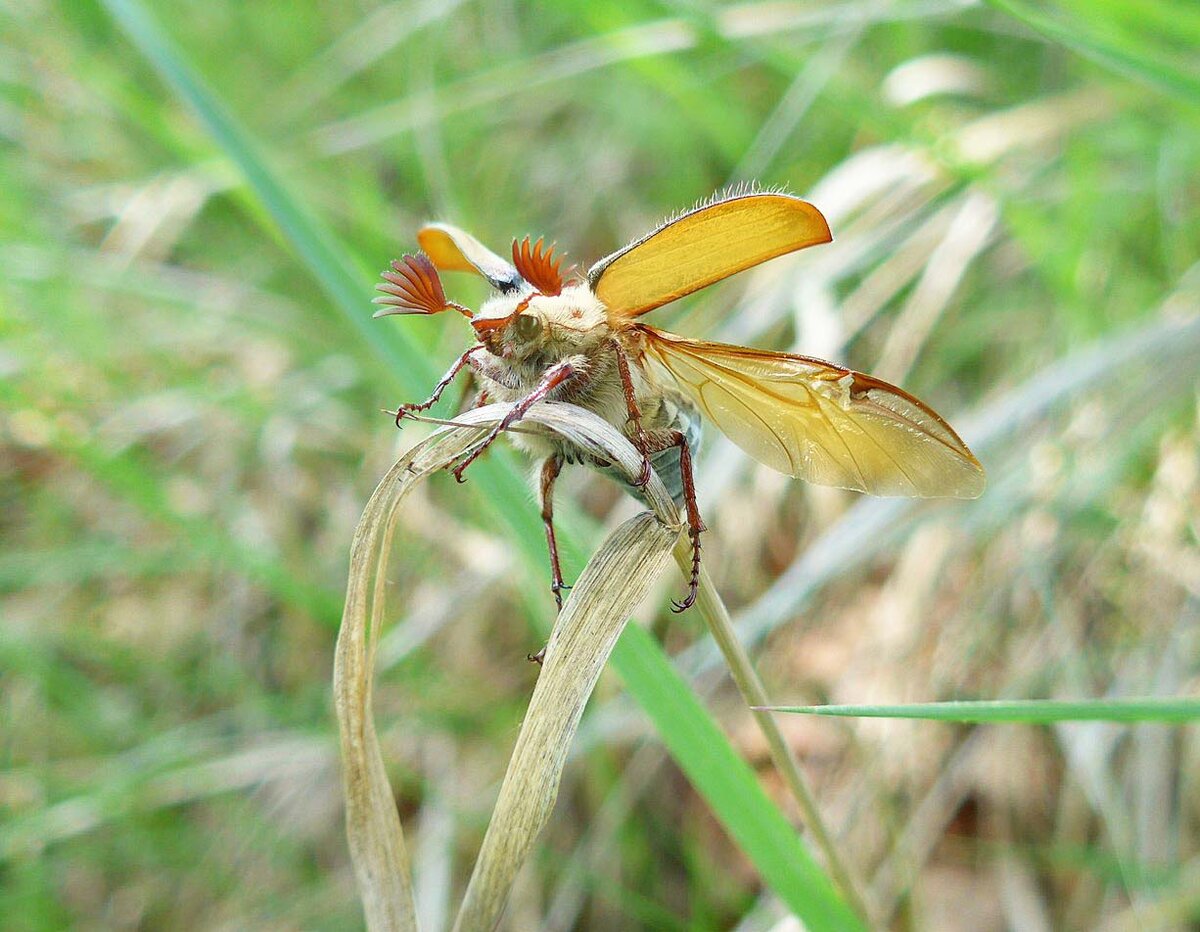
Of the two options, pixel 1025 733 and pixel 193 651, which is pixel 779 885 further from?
pixel 193 651

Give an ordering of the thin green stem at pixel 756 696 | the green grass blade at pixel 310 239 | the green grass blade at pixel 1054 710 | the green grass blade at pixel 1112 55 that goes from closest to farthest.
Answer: the green grass blade at pixel 1054 710, the thin green stem at pixel 756 696, the green grass blade at pixel 1112 55, the green grass blade at pixel 310 239

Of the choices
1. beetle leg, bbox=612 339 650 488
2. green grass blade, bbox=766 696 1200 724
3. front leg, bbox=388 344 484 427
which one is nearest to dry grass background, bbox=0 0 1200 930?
front leg, bbox=388 344 484 427

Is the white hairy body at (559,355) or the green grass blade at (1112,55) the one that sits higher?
the green grass blade at (1112,55)

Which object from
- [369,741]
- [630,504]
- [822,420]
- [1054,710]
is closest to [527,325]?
[822,420]

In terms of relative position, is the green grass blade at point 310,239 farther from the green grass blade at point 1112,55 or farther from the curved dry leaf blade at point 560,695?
the green grass blade at point 1112,55

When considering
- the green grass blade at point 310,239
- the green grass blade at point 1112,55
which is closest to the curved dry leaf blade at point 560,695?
the green grass blade at point 310,239

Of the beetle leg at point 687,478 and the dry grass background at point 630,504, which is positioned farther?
the dry grass background at point 630,504
